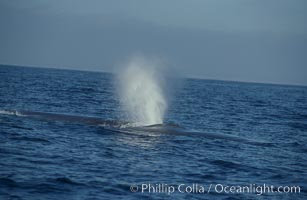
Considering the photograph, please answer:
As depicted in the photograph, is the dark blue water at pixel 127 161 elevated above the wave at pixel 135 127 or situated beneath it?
situated beneath

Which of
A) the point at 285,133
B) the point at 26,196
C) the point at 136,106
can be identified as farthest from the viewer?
the point at 136,106

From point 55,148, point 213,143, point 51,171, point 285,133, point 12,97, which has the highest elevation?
point 12,97

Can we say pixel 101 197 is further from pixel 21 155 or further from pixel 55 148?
pixel 55 148

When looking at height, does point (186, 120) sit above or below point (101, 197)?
above

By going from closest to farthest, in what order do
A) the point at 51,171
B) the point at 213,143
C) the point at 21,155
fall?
the point at 51,171 → the point at 21,155 → the point at 213,143

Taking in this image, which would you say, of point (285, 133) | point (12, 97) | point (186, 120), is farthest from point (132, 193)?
point (12, 97)

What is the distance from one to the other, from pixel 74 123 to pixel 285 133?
18.2 meters

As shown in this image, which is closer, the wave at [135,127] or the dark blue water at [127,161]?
the dark blue water at [127,161]

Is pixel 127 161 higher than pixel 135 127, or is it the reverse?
pixel 135 127

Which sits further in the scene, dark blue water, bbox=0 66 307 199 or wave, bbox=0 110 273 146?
wave, bbox=0 110 273 146

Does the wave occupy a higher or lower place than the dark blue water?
higher

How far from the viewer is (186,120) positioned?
48.7 meters

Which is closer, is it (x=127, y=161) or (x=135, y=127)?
(x=127, y=161)

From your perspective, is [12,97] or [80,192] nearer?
[80,192]
